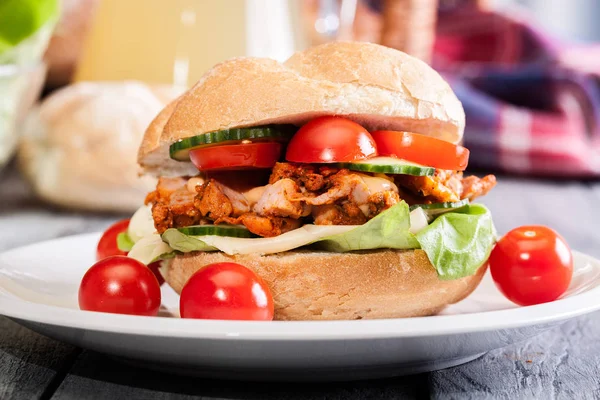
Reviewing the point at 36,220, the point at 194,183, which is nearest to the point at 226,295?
the point at 194,183

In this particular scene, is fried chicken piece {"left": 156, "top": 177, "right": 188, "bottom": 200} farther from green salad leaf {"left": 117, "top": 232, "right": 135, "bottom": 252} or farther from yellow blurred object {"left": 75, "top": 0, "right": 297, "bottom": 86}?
yellow blurred object {"left": 75, "top": 0, "right": 297, "bottom": 86}

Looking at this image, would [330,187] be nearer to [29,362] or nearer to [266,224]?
[266,224]

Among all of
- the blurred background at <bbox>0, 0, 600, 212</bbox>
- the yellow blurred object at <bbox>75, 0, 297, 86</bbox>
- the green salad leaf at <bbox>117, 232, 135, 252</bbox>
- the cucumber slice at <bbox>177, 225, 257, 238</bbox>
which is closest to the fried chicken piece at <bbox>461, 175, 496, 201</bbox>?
the cucumber slice at <bbox>177, 225, 257, 238</bbox>

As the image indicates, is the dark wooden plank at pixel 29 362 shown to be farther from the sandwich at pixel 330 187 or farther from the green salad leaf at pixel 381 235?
the green salad leaf at pixel 381 235

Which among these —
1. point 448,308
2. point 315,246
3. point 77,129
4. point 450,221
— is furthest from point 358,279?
point 77,129

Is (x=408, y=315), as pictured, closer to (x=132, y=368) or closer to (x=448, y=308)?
(x=448, y=308)
